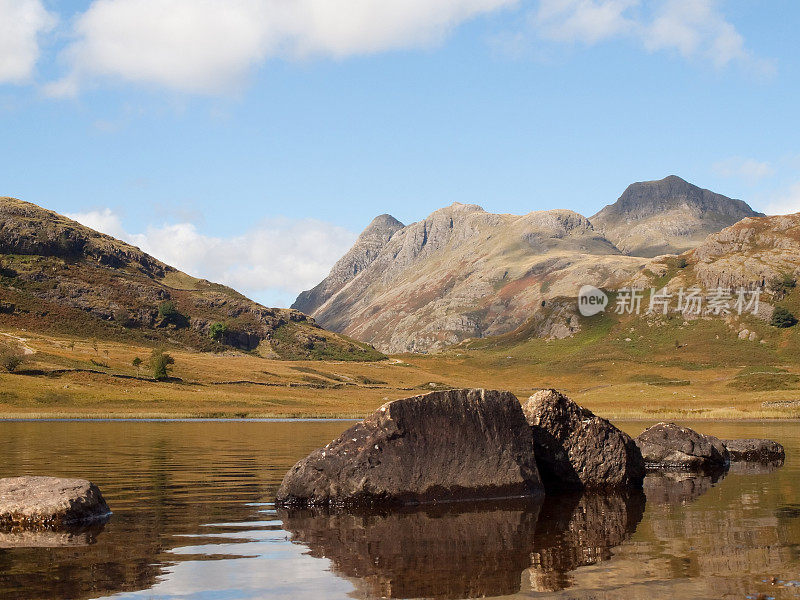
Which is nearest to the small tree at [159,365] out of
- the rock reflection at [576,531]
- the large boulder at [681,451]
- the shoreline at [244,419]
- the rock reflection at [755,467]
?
the shoreline at [244,419]

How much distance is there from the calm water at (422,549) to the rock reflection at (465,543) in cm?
5

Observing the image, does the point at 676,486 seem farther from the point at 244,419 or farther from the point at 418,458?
the point at 244,419

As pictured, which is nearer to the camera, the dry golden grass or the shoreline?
the shoreline

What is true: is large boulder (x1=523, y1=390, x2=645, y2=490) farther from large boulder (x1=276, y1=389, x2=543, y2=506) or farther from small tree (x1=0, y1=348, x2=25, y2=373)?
small tree (x1=0, y1=348, x2=25, y2=373)

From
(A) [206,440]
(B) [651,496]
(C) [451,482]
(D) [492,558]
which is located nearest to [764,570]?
(D) [492,558]

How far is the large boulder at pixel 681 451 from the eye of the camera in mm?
39188

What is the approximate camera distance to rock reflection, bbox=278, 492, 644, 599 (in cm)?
1387

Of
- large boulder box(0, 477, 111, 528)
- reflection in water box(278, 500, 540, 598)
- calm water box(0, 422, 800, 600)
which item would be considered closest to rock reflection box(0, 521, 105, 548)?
calm water box(0, 422, 800, 600)

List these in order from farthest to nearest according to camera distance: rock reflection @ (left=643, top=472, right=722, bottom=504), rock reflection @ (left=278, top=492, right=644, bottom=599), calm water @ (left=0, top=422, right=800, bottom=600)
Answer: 1. rock reflection @ (left=643, top=472, right=722, bottom=504)
2. rock reflection @ (left=278, top=492, right=644, bottom=599)
3. calm water @ (left=0, top=422, right=800, bottom=600)

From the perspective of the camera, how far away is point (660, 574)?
46.8 ft

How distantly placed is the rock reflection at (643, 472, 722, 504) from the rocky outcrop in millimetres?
9242

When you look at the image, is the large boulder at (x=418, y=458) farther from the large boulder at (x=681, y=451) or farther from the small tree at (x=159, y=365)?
the small tree at (x=159, y=365)

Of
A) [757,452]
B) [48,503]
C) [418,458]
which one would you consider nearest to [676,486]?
[418,458]

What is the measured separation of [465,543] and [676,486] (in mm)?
16351
